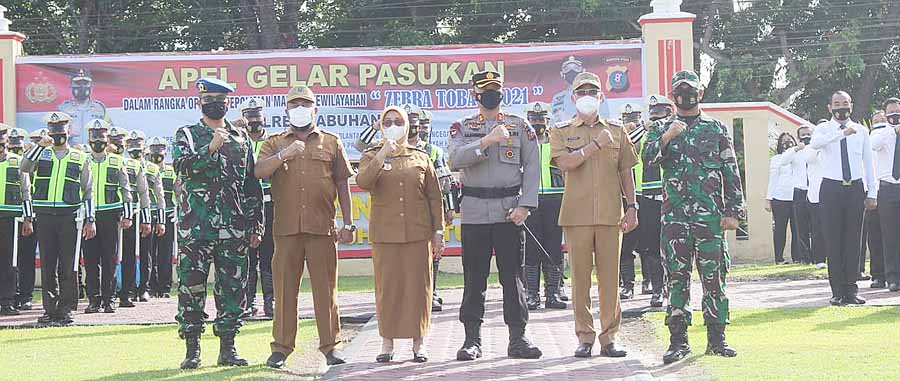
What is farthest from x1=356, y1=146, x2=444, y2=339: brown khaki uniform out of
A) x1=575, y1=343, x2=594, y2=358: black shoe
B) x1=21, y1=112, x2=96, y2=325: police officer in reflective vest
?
x1=21, y1=112, x2=96, y2=325: police officer in reflective vest

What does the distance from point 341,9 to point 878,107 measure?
16.1 metres

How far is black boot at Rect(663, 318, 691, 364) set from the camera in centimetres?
947

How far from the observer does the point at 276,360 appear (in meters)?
9.41

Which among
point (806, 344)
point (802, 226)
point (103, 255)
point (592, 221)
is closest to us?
point (592, 221)

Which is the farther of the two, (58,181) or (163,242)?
(163,242)

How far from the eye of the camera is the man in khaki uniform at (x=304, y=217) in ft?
30.8

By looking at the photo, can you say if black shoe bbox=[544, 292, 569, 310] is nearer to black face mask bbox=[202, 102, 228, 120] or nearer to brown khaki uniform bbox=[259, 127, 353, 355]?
brown khaki uniform bbox=[259, 127, 353, 355]

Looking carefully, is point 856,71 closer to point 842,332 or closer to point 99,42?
point 99,42

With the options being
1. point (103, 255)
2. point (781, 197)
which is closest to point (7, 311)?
point (103, 255)

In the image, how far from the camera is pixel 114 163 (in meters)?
15.0

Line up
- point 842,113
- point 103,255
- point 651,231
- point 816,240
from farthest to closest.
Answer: point 816,240
point 103,255
point 651,231
point 842,113

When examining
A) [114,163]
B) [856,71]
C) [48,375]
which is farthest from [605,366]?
[856,71]

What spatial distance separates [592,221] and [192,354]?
10.6 ft

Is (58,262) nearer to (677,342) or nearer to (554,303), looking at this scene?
(554,303)
